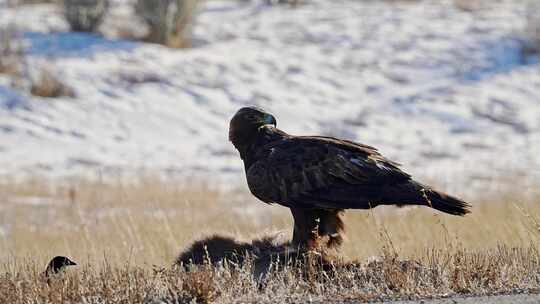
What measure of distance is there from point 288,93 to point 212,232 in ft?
57.4

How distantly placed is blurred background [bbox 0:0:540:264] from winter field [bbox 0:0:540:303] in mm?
67

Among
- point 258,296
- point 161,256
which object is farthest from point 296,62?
point 258,296

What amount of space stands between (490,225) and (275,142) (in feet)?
14.1

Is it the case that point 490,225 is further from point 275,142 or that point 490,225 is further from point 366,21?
point 366,21

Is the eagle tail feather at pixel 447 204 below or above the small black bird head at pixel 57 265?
above

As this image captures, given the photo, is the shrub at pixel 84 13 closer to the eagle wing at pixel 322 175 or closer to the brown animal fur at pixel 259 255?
the eagle wing at pixel 322 175

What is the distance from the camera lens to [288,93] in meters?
25.4

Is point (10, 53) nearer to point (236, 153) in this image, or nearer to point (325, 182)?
point (236, 153)

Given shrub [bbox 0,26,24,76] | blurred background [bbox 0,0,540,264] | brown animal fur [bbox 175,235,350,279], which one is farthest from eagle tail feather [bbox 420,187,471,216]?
shrub [bbox 0,26,24,76]

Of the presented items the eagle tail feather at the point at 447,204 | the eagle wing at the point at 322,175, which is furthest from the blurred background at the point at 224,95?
the eagle tail feather at the point at 447,204

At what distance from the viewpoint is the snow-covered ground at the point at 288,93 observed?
68.1 feet

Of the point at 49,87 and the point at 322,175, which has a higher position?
the point at 322,175

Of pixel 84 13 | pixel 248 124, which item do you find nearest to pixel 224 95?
pixel 84 13

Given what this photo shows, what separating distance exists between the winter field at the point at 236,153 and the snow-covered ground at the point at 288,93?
7cm
